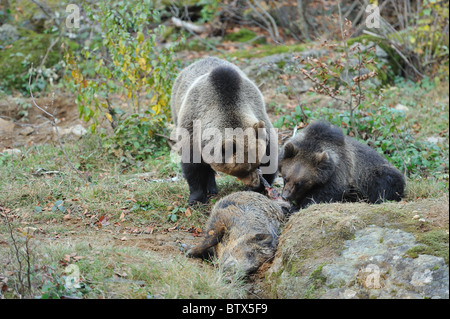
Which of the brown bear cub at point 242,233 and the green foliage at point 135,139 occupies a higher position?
the brown bear cub at point 242,233

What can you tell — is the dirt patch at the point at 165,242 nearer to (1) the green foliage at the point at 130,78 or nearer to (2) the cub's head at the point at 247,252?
(2) the cub's head at the point at 247,252

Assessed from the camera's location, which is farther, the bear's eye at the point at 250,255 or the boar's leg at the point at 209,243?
the boar's leg at the point at 209,243

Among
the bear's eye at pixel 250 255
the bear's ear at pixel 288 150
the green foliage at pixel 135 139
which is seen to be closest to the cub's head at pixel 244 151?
the bear's ear at pixel 288 150

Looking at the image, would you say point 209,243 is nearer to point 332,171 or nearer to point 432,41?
point 332,171

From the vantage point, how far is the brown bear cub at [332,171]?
6.68m

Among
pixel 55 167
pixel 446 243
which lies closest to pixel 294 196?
pixel 446 243

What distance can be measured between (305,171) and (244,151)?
2.82ft

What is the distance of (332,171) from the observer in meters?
6.73

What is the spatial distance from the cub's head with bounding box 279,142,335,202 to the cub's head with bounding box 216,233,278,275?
1.14 meters

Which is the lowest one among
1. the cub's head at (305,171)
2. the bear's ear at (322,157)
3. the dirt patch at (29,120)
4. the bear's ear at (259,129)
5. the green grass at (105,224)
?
the dirt patch at (29,120)

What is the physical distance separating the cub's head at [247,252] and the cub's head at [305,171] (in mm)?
1139

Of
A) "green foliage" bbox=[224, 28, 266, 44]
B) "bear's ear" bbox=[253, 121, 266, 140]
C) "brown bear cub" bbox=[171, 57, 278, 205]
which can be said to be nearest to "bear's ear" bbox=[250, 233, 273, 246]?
"brown bear cub" bbox=[171, 57, 278, 205]
